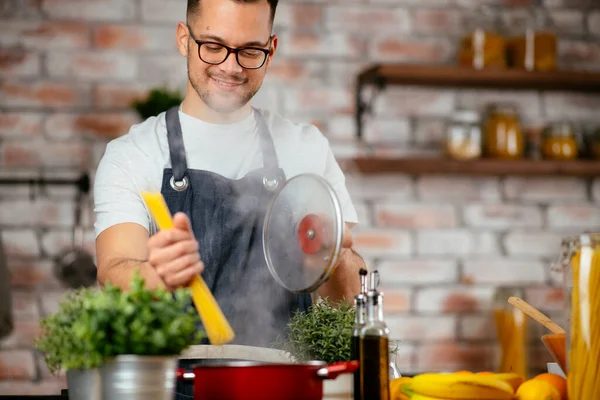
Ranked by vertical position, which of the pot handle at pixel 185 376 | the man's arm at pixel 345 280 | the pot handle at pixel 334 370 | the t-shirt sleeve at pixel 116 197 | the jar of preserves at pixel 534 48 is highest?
the jar of preserves at pixel 534 48

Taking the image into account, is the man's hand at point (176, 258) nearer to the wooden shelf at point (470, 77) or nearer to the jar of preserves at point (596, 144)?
the wooden shelf at point (470, 77)

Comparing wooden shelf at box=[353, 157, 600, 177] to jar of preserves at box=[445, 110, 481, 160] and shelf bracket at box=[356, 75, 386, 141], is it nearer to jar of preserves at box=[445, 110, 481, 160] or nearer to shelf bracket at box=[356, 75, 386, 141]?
jar of preserves at box=[445, 110, 481, 160]

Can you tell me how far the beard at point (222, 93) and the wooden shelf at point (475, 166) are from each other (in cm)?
83

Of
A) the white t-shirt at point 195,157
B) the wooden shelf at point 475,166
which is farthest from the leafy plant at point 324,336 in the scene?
the wooden shelf at point 475,166

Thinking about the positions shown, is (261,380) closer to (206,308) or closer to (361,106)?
(206,308)

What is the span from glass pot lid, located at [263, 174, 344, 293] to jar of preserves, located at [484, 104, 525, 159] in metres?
1.56

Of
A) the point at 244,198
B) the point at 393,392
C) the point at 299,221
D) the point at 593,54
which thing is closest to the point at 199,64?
the point at 244,198

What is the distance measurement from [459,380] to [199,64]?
3.09ft

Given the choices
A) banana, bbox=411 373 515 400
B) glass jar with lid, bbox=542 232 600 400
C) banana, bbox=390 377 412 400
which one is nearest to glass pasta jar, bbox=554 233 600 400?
glass jar with lid, bbox=542 232 600 400

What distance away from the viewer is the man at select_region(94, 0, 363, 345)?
5.37ft

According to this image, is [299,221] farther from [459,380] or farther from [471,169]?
[471,169]

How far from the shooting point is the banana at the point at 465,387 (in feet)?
3.62

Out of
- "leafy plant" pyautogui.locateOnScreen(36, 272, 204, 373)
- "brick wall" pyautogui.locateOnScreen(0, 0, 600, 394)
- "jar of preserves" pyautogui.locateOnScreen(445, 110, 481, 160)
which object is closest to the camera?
"leafy plant" pyautogui.locateOnScreen(36, 272, 204, 373)

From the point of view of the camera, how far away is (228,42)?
5.53 ft
